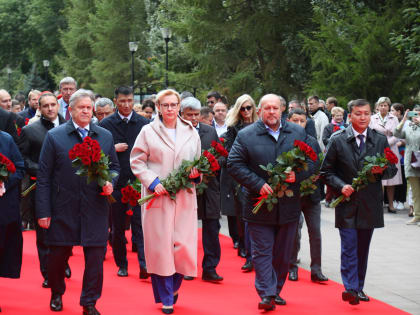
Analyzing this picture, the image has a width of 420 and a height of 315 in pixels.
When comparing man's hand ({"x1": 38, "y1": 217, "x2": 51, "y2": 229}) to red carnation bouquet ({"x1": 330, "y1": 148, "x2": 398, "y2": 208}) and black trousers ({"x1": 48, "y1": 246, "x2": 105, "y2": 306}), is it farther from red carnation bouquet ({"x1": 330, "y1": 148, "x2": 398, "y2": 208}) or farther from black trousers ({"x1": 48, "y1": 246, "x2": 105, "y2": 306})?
red carnation bouquet ({"x1": 330, "y1": 148, "x2": 398, "y2": 208})

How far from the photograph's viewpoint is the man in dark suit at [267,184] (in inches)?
296

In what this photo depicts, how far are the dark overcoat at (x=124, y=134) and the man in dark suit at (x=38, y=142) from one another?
0.95 metres

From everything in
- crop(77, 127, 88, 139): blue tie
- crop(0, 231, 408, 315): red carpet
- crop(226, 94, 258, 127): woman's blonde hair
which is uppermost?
crop(226, 94, 258, 127): woman's blonde hair

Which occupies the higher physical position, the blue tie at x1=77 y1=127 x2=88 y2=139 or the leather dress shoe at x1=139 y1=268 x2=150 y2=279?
the blue tie at x1=77 y1=127 x2=88 y2=139

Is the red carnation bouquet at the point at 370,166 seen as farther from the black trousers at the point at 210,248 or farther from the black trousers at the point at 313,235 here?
the black trousers at the point at 210,248

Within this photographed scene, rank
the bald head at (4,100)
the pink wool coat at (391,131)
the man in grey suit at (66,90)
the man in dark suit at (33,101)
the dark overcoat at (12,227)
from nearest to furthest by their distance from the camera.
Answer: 1. the dark overcoat at (12,227)
2. the man in grey suit at (66,90)
3. the bald head at (4,100)
4. the man in dark suit at (33,101)
5. the pink wool coat at (391,131)

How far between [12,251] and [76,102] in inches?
66.0

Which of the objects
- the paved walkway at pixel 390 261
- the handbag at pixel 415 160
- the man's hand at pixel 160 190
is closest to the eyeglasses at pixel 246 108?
the paved walkway at pixel 390 261

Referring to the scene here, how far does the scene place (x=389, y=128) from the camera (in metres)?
15.3

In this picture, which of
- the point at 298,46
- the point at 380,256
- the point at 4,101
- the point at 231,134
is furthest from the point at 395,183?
the point at 298,46

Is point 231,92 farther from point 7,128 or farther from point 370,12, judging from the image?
point 7,128

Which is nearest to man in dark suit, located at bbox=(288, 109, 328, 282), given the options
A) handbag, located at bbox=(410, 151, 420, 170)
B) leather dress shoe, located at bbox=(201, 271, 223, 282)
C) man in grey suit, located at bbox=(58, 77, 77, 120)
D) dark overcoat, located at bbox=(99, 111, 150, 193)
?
leather dress shoe, located at bbox=(201, 271, 223, 282)

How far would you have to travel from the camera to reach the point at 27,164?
845cm

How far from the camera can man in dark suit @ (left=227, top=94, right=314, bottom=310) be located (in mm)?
7523
